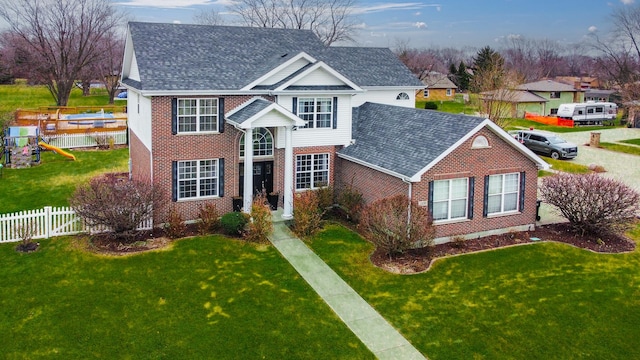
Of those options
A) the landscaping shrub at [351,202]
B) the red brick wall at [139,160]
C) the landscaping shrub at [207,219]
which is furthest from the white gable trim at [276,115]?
the red brick wall at [139,160]

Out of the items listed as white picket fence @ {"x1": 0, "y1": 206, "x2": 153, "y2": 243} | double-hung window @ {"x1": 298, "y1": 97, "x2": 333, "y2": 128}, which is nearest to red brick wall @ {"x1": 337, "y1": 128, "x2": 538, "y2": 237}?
double-hung window @ {"x1": 298, "y1": 97, "x2": 333, "y2": 128}

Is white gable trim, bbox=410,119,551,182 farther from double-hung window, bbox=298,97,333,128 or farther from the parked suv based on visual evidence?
the parked suv

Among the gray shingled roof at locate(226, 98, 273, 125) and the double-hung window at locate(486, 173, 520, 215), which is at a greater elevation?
the gray shingled roof at locate(226, 98, 273, 125)

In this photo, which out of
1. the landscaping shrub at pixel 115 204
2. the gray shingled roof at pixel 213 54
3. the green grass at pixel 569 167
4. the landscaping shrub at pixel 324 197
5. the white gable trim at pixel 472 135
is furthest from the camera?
the green grass at pixel 569 167

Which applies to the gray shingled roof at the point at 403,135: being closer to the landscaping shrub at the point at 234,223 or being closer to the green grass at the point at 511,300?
the green grass at the point at 511,300

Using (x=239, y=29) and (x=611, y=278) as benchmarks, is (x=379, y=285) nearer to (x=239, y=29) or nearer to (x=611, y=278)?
(x=611, y=278)

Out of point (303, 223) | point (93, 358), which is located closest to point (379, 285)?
point (303, 223)

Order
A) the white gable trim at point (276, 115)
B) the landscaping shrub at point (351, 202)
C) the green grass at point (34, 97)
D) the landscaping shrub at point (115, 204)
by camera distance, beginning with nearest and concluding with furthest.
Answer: the landscaping shrub at point (115, 204)
the white gable trim at point (276, 115)
the landscaping shrub at point (351, 202)
the green grass at point (34, 97)
